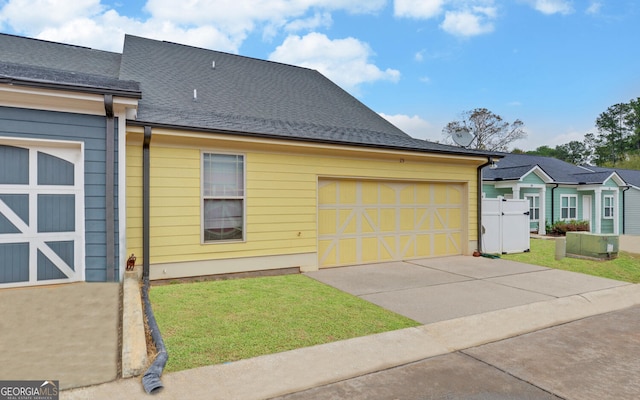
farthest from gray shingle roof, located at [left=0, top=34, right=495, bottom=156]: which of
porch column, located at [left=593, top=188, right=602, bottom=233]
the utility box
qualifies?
porch column, located at [left=593, top=188, right=602, bottom=233]

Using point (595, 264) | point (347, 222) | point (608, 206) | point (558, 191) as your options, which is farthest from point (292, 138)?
point (608, 206)

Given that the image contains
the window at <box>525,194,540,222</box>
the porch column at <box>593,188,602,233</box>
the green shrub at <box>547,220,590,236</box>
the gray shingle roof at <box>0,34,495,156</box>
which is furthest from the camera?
the porch column at <box>593,188,602,233</box>

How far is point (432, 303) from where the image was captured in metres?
5.48

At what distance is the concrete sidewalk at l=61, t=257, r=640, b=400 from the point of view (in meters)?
2.94

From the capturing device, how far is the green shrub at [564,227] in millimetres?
17752

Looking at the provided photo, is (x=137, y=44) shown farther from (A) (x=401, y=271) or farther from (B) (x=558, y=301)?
(B) (x=558, y=301)

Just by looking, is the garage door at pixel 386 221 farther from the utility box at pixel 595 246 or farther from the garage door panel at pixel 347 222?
the utility box at pixel 595 246

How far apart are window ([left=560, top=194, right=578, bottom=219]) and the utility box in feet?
35.4

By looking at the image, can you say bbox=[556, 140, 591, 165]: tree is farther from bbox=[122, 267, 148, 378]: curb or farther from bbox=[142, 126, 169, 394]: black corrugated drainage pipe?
bbox=[122, 267, 148, 378]: curb

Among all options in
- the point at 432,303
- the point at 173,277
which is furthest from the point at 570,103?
the point at 173,277

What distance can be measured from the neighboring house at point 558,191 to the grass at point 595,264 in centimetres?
761

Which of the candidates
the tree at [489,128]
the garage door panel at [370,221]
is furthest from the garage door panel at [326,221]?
the tree at [489,128]

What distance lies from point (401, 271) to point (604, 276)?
4555mm

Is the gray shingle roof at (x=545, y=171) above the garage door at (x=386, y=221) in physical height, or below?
above
